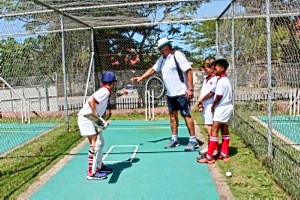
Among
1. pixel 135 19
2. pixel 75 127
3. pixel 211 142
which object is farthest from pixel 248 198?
pixel 135 19

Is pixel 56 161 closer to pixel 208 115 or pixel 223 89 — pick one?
pixel 208 115

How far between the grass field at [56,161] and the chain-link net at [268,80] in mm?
155

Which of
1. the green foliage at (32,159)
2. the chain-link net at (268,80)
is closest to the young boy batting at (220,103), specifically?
the chain-link net at (268,80)

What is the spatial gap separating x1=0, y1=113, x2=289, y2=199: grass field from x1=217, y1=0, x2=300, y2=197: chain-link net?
16cm

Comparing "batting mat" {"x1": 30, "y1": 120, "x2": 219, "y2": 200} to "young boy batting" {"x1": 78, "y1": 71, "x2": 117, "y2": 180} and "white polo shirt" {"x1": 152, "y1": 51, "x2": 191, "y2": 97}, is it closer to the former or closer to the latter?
"young boy batting" {"x1": 78, "y1": 71, "x2": 117, "y2": 180}

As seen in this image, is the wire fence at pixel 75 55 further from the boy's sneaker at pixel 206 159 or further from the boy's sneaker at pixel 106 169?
the boy's sneaker at pixel 206 159

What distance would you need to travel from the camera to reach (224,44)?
9617 millimetres

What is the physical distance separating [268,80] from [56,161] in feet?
11.2

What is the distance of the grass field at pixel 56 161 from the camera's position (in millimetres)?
4196

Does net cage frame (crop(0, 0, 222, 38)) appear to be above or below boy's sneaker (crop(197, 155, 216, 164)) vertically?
above

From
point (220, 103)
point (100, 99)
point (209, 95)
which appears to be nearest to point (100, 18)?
point (209, 95)

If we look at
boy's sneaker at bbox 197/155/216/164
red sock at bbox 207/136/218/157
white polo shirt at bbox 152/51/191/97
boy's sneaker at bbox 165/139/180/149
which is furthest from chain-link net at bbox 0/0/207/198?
red sock at bbox 207/136/218/157

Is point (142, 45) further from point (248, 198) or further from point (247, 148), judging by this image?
point (248, 198)

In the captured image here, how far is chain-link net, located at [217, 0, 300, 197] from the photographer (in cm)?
511
